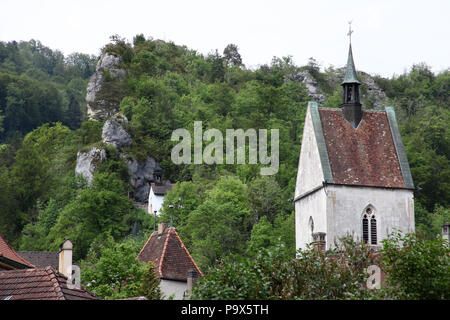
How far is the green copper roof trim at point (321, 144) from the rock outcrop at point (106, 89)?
5859cm

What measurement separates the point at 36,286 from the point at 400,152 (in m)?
27.1

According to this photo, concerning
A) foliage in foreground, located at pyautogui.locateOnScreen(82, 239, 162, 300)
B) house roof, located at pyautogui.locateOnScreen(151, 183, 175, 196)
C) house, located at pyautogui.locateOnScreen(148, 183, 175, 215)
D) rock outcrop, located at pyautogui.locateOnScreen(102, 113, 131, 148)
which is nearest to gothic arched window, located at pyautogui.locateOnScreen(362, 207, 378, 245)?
foliage in foreground, located at pyautogui.locateOnScreen(82, 239, 162, 300)

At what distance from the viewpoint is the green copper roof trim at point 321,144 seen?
4147 cm

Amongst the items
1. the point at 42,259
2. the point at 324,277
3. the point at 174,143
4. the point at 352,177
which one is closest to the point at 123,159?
the point at 174,143

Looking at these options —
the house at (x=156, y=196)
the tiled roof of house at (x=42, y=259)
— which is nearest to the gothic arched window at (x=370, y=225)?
the tiled roof of house at (x=42, y=259)

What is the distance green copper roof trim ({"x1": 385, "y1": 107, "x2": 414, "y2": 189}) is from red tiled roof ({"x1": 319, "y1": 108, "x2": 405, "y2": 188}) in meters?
0.16

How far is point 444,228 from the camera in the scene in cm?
3725

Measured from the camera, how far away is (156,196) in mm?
81625

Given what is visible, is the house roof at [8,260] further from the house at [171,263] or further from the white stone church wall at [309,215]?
the white stone church wall at [309,215]

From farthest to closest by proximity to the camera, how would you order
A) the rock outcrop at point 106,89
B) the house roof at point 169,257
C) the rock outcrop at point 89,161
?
the rock outcrop at point 106,89
the rock outcrop at point 89,161
the house roof at point 169,257

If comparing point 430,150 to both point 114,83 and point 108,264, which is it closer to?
point 114,83

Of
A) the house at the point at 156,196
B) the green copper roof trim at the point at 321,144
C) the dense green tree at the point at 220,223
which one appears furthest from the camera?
the house at the point at 156,196

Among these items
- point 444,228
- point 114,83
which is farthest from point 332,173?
point 114,83

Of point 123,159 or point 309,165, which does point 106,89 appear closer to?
point 123,159
